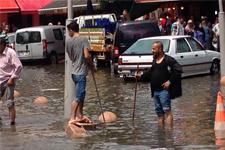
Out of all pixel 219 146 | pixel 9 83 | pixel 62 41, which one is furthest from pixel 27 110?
pixel 62 41

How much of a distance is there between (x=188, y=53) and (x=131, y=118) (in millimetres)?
10166

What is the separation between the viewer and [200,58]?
86.3 feet

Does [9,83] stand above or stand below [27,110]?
above

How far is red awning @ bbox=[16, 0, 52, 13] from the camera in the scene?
5300cm

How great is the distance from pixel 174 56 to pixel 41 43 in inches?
561

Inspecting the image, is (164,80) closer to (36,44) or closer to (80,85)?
(80,85)

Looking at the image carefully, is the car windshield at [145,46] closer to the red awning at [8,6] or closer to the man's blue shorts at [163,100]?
the man's blue shorts at [163,100]

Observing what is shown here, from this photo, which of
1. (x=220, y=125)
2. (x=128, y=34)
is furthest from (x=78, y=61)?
(x=128, y=34)

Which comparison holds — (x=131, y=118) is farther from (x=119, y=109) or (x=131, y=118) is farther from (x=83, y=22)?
(x=83, y=22)

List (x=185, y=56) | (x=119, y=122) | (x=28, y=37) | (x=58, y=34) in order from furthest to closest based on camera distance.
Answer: (x=58, y=34) → (x=28, y=37) → (x=185, y=56) → (x=119, y=122)

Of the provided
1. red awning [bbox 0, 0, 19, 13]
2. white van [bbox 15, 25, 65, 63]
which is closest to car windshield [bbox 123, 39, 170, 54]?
white van [bbox 15, 25, 65, 63]

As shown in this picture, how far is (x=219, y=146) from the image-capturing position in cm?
1193

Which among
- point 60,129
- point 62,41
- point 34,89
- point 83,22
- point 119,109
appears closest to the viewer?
point 60,129

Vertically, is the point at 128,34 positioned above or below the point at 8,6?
above
